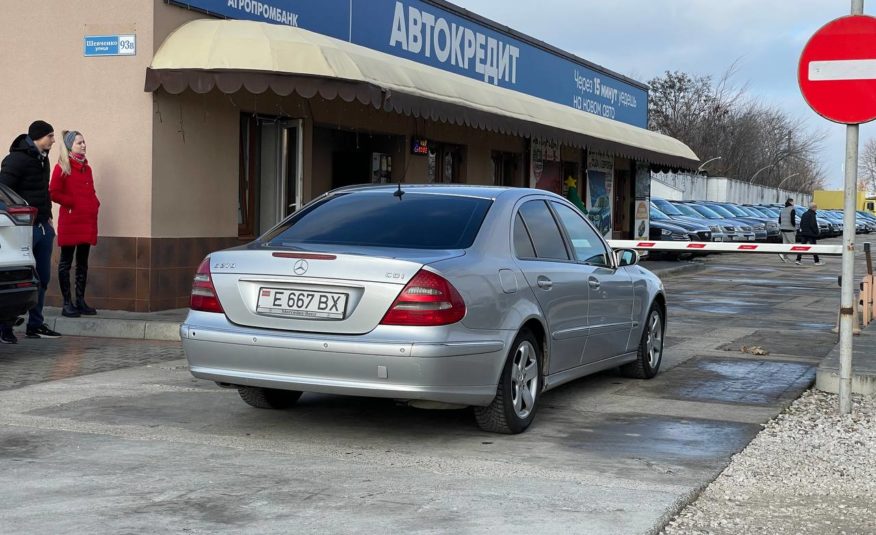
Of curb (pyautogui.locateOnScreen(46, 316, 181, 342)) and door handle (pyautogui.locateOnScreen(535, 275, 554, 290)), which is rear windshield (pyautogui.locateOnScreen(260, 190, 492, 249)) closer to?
door handle (pyautogui.locateOnScreen(535, 275, 554, 290))

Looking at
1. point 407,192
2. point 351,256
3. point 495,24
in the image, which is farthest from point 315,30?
point 351,256

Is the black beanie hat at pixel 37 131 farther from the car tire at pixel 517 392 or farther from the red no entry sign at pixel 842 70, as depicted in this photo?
the red no entry sign at pixel 842 70

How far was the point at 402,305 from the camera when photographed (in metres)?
5.98

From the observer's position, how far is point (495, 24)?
22.1 meters

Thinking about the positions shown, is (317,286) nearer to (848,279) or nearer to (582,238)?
(582,238)

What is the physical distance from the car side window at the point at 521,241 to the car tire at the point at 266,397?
67.6 inches

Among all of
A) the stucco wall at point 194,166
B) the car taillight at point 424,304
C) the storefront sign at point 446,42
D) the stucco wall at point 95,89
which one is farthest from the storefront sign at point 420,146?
the car taillight at point 424,304

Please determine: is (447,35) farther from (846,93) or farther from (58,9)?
(846,93)

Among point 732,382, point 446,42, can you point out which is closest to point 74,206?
point 732,382

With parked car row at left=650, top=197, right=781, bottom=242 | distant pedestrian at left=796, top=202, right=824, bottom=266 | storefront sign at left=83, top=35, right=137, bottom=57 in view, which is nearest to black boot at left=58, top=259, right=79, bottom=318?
storefront sign at left=83, top=35, right=137, bottom=57

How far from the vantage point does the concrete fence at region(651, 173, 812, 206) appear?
→ 2431 inches

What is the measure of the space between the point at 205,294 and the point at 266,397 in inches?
41.1

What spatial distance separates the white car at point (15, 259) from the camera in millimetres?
9109

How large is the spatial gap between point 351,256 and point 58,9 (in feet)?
26.8
